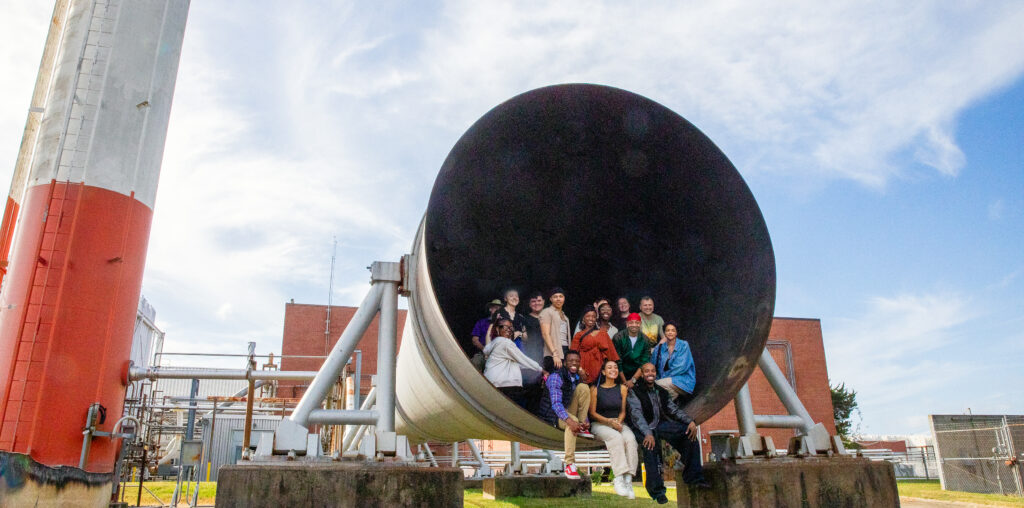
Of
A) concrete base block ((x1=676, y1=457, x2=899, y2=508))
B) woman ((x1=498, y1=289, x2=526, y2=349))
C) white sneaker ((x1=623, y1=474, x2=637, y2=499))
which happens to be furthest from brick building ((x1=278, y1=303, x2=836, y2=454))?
white sneaker ((x1=623, y1=474, x2=637, y2=499))

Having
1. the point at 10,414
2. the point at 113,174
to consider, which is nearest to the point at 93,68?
the point at 113,174

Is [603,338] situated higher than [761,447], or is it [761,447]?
[603,338]

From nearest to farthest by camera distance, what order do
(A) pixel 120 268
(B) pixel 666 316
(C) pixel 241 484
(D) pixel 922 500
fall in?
1. (C) pixel 241 484
2. (B) pixel 666 316
3. (A) pixel 120 268
4. (D) pixel 922 500

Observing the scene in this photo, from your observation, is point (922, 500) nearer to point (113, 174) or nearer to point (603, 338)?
point (603, 338)

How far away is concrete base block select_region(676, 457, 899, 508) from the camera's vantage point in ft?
14.2

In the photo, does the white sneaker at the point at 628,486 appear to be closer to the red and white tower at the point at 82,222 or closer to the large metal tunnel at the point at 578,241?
the large metal tunnel at the point at 578,241

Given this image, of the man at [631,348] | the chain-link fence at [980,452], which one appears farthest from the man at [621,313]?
the chain-link fence at [980,452]

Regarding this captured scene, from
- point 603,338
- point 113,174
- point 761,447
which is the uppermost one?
point 113,174

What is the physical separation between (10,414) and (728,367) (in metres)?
7.66

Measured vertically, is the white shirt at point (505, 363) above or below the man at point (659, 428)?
above

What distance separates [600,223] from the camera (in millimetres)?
6273

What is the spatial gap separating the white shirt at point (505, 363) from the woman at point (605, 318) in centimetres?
106

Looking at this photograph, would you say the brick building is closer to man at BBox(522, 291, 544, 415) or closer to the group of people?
man at BBox(522, 291, 544, 415)

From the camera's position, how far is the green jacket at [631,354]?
539 cm
